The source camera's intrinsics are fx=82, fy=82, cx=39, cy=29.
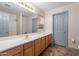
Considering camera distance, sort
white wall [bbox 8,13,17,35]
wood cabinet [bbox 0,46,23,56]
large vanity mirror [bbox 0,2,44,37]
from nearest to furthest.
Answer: wood cabinet [bbox 0,46,23,56], large vanity mirror [bbox 0,2,44,37], white wall [bbox 8,13,17,35]

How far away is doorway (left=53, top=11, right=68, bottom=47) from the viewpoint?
3.23 meters

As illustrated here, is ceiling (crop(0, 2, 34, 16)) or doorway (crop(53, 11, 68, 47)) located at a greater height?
ceiling (crop(0, 2, 34, 16))

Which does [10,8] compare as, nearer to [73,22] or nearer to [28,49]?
[28,49]

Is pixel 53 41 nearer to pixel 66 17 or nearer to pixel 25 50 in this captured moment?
pixel 66 17

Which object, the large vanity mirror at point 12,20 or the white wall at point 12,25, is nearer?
the large vanity mirror at point 12,20

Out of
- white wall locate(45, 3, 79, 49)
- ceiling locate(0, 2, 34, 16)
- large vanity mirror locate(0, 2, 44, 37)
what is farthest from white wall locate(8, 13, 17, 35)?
white wall locate(45, 3, 79, 49)

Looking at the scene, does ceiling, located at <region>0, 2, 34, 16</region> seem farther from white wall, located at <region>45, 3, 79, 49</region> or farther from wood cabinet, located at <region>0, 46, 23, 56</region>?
white wall, located at <region>45, 3, 79, 49</region>

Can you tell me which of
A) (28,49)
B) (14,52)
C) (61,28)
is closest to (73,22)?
(61,28)

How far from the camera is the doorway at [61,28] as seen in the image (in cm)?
323

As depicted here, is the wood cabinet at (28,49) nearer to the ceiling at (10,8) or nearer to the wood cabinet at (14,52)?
the wood cabinet at (14,52)

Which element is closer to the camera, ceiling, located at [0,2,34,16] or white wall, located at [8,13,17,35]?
ceiling, located at [0,2,34,16]

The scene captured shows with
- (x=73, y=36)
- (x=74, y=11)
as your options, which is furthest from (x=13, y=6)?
(x=73, y=36)

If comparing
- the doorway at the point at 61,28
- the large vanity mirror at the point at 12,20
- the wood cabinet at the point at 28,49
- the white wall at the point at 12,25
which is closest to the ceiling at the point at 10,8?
the large vanity mirror at the point at 12,20

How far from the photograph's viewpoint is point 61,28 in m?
3.54
